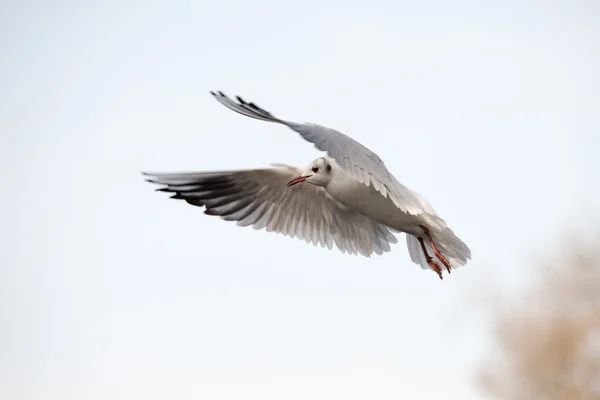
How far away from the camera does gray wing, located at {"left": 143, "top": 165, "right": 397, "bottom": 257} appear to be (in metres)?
5.93

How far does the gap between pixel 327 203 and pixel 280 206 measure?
286 mm

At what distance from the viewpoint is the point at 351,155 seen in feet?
15.4

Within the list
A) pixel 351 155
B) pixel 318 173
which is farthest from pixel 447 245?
pixel 351 155

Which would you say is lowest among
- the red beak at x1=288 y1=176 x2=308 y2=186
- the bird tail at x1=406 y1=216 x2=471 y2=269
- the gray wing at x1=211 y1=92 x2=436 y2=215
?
the gray wing at x1=211 y1=92 x2=436 y2=215

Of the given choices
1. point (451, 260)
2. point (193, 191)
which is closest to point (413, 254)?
point (451, 260)

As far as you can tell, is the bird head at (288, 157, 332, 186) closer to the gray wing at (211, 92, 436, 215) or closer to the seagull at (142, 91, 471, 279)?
the seagull at (142, 91, 471, 279)

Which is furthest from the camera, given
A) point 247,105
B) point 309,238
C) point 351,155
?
point 309,238

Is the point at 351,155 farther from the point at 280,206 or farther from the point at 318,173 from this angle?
the point at 280,206

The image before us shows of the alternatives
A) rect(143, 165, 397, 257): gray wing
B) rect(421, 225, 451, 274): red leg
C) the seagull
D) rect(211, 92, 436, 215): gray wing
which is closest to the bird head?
the seagull

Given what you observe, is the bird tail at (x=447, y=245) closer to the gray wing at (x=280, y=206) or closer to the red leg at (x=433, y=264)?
the red leg at (x=433, y=264)

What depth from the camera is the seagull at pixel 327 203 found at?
512cm

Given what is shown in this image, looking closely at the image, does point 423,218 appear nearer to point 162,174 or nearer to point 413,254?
point 413,254

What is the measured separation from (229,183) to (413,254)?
3.85 feet

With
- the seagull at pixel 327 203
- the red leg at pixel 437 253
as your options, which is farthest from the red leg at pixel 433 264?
the red leg at pixel 437 253
